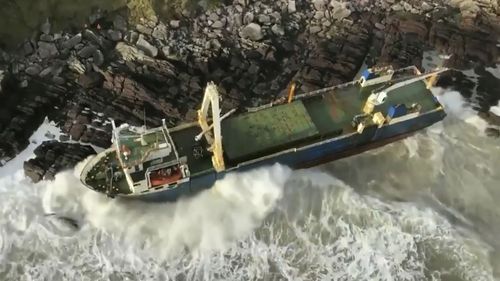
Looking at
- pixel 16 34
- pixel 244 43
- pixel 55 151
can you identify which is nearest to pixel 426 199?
pixel 244 43

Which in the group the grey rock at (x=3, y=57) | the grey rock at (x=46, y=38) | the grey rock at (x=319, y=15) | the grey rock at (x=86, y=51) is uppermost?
the grey rock at (x=46, y=38)

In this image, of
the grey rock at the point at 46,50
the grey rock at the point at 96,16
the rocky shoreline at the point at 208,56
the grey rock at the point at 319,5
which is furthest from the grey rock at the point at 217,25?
the grey rock at the point at 46,50

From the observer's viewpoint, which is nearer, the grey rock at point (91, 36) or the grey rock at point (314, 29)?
the grey rock at point (91, 36)

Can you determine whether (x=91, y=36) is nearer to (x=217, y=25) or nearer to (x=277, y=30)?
(x=217, y=25)

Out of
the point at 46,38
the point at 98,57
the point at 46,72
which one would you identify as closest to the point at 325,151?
the point at 98,57

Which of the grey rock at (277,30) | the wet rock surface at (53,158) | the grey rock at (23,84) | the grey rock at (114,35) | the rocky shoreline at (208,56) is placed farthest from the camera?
the grey rock at (277,30)

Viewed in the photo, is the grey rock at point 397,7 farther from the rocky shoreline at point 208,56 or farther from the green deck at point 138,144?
the green deck at point 138,144

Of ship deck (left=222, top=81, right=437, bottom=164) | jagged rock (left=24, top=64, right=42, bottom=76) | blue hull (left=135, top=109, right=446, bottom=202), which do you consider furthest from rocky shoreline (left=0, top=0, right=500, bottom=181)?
Answer: blue hull (left=135, top=109, right=446, bottom=202)

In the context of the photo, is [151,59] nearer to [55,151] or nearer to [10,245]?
[55,151]
